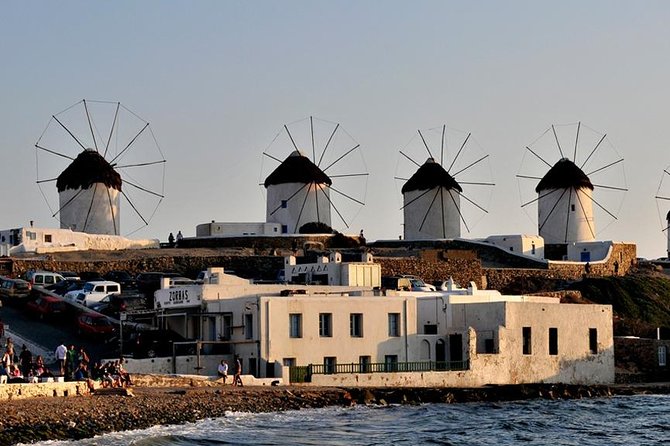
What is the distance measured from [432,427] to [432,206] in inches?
2041

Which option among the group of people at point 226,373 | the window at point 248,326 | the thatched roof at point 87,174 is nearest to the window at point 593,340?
the window at point 248,326

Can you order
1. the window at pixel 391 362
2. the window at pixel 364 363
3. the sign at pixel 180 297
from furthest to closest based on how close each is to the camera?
the sign at pixel 180 297 < the window at pixel 391 362 < the window at pixel 364 363

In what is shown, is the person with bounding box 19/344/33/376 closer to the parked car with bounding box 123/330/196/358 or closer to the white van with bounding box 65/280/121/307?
the parked car with bounding box 123/330/196/358

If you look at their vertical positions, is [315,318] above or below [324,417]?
above

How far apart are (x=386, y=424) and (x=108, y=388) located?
7.82m

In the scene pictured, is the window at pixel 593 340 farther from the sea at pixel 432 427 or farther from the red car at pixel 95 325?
the red car at pixel 95 325

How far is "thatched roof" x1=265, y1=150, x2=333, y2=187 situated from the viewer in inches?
3371

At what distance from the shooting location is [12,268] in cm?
6034

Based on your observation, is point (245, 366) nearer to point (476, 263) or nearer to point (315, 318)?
point (315, 318)

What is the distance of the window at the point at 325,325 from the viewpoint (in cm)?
4541

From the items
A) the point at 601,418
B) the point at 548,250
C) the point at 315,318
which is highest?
the point at 548,250

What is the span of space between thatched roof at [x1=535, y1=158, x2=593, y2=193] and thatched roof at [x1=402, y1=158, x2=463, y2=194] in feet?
22.4

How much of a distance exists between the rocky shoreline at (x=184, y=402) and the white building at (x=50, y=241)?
29867mm

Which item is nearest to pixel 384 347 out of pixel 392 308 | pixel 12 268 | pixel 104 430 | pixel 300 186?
pixel 392 308
